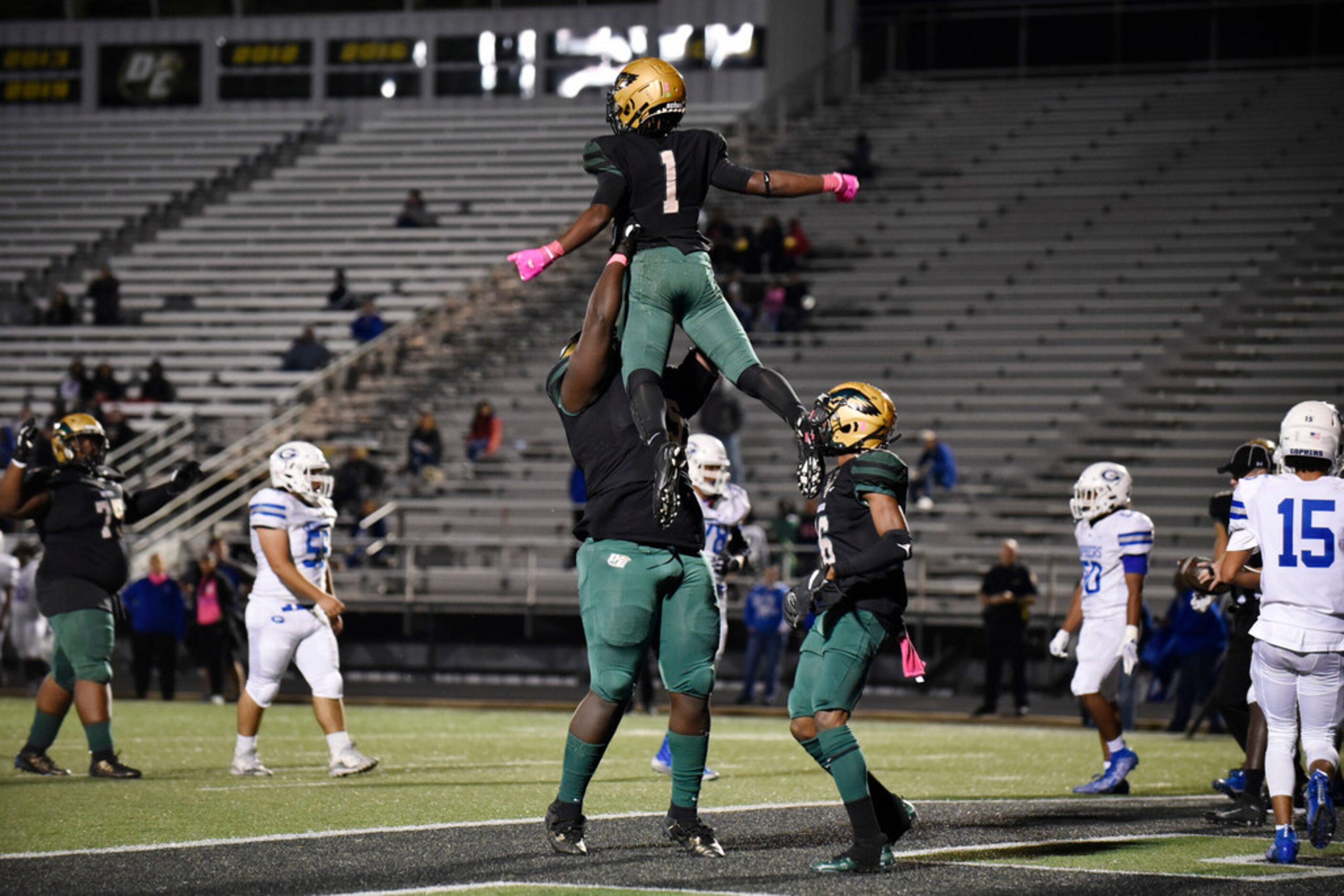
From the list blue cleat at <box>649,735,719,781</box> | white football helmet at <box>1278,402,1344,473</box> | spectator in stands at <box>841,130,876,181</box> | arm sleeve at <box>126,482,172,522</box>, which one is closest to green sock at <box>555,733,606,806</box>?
white football helmet at <box>1278,402,1344,473</box>

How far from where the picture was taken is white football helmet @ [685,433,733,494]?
10852mm

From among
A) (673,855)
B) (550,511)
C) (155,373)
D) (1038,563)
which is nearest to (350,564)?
(550,511)

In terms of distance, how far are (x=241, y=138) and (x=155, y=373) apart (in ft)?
33.8

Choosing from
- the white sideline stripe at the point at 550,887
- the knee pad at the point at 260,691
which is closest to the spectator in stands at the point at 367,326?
the knee pad at the point at 260,691

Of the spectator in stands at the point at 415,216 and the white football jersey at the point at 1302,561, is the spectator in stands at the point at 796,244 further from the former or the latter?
the white football jersey at the point at 1302,561

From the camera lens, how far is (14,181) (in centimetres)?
3409

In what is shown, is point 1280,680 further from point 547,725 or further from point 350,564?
point 350,564

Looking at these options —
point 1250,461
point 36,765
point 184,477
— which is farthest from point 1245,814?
point 36,765

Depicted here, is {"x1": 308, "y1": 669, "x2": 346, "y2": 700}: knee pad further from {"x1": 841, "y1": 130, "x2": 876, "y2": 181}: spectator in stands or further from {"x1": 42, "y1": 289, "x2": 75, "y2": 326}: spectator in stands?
{"x1": 42, "y1": 289, "x2": 75, "y2": 326}: spectator in stands

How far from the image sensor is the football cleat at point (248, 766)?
10375 millimetres

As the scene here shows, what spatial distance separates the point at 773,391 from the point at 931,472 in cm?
1495

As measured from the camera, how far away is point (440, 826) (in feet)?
25.1

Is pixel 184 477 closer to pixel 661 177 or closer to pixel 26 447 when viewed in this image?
pixel 26 447

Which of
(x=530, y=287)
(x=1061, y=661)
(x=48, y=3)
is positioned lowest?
(x=1061, y=661)
